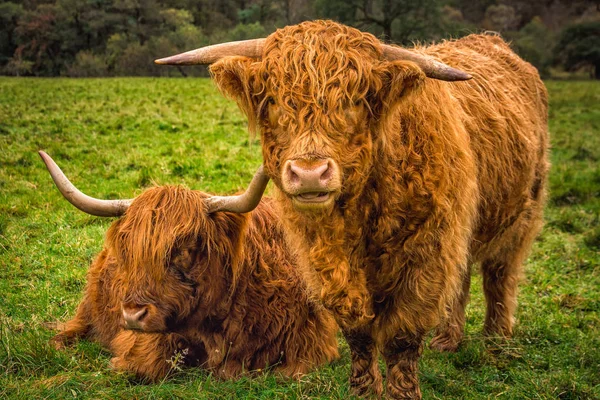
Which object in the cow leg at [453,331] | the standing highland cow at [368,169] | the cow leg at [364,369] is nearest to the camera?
the standing highland cow at [368,169]

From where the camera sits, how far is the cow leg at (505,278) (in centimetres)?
459

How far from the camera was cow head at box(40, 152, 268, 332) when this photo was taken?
3588 mm

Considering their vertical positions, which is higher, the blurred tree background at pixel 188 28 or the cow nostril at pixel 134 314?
the blurred tree background at pixel 188 28

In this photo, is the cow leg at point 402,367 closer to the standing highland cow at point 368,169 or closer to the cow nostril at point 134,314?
the standing highland cow at point 368,169

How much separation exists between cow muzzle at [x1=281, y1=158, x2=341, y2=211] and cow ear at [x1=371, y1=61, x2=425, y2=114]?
0.44 m

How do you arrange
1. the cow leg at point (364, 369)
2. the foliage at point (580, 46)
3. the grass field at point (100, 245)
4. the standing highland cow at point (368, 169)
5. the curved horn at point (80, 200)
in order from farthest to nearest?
the foliage at point (580, 46) → the curved horn at point (80, 200) → the grass field at point (100, 245) → the cow leg at point (364, 369) → the standing highland cow at point (368, 169)

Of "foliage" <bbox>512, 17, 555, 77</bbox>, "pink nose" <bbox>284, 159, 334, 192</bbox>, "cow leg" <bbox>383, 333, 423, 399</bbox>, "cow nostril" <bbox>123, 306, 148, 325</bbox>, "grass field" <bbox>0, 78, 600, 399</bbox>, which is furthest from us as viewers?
"foliage" <bbox>512, 17, 555, 77</bbox>

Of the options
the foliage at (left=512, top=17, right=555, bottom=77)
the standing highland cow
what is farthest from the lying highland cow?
the foliage at (left=512, top=17, right=555, bottom=77)

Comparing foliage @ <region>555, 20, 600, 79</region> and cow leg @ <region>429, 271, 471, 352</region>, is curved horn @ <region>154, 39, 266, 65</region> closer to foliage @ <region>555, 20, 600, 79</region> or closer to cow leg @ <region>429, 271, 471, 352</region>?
cow leg @ <region>429, 271, 471, 352</region>

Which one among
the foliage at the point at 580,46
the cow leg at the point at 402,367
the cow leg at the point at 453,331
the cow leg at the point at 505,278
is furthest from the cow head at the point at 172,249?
the foliage at the point at 580,46

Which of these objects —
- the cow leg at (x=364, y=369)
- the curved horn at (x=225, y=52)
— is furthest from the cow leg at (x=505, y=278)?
the curved horn at (x=225, y=52)

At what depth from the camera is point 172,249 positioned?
3693mm

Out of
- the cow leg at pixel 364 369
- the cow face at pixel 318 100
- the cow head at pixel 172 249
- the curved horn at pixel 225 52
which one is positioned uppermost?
the curved horn at pixel 225 52

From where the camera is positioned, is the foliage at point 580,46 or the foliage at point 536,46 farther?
the foliage at point 580,46
